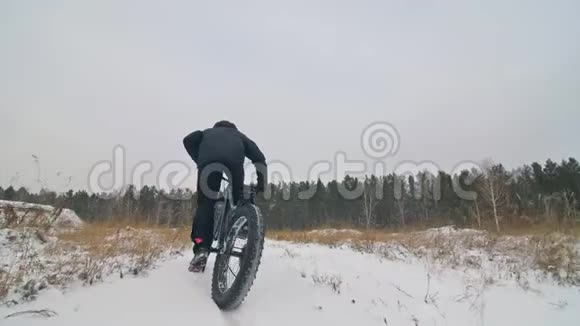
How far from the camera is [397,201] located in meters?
49.0

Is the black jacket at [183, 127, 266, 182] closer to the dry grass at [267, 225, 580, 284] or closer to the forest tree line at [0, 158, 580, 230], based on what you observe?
the forest tree line at [0, 158, 580, 230]

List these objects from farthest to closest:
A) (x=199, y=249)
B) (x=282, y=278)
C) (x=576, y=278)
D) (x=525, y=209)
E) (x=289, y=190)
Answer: (x=289, y=190) → (x=525, y=209) → (x=576, y=278) → (x=282, y=278) → (x=199, y=249)

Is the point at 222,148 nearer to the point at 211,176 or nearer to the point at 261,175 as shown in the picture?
the point at 211,176

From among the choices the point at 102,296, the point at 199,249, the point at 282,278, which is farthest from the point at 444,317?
the point at 102,296

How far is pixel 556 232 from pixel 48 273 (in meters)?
6.08

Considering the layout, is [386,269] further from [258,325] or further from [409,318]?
[258,325]

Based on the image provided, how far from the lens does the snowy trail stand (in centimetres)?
202

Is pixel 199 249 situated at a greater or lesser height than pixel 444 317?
greater

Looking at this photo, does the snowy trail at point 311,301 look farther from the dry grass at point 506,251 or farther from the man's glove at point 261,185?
the man's glove at point 261,185

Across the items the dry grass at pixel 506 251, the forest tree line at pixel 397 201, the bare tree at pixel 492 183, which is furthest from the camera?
the bare tree at pixel 492 183

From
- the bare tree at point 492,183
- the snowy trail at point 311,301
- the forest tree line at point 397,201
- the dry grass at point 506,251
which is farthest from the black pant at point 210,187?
the bare tree at point 492,183

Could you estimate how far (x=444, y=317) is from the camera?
8.43ft

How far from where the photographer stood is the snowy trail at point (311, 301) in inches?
79.4

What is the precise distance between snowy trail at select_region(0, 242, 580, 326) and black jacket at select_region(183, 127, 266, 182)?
3.35ft
